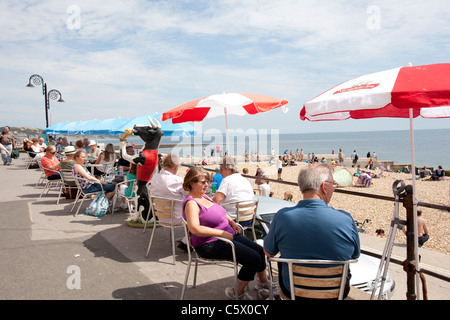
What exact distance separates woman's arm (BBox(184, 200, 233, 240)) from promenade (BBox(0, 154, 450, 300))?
2.29ft

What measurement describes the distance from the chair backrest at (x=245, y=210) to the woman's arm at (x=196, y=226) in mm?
880

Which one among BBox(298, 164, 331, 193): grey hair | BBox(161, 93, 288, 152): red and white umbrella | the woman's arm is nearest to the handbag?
BBox(161, 93, 288, 152): red and white umbrella

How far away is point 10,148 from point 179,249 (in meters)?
15.0

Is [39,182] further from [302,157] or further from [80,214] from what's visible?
[302,157]

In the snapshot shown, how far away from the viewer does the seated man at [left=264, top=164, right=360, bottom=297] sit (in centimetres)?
213

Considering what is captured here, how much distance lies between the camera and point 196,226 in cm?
292

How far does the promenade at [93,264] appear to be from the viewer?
3273 millimetres

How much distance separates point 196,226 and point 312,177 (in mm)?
1153

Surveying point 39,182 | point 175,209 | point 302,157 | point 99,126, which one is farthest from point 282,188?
point 302,157

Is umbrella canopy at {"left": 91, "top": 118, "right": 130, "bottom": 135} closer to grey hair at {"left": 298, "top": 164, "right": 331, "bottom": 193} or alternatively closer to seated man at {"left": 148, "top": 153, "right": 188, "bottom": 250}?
seated man at {"left": 148, "top": 153, "right": 188, "bottom": 250}

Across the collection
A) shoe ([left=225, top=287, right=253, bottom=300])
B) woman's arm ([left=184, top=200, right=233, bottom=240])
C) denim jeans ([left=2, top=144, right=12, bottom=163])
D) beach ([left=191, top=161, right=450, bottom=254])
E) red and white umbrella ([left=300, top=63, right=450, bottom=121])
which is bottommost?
beach ([left=191, top=161, right=450, bottom=254])

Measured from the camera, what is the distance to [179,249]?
14.7 ft

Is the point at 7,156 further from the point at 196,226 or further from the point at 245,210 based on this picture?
the point at 196,226

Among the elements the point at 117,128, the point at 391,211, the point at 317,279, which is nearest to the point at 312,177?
the point at 317,279
